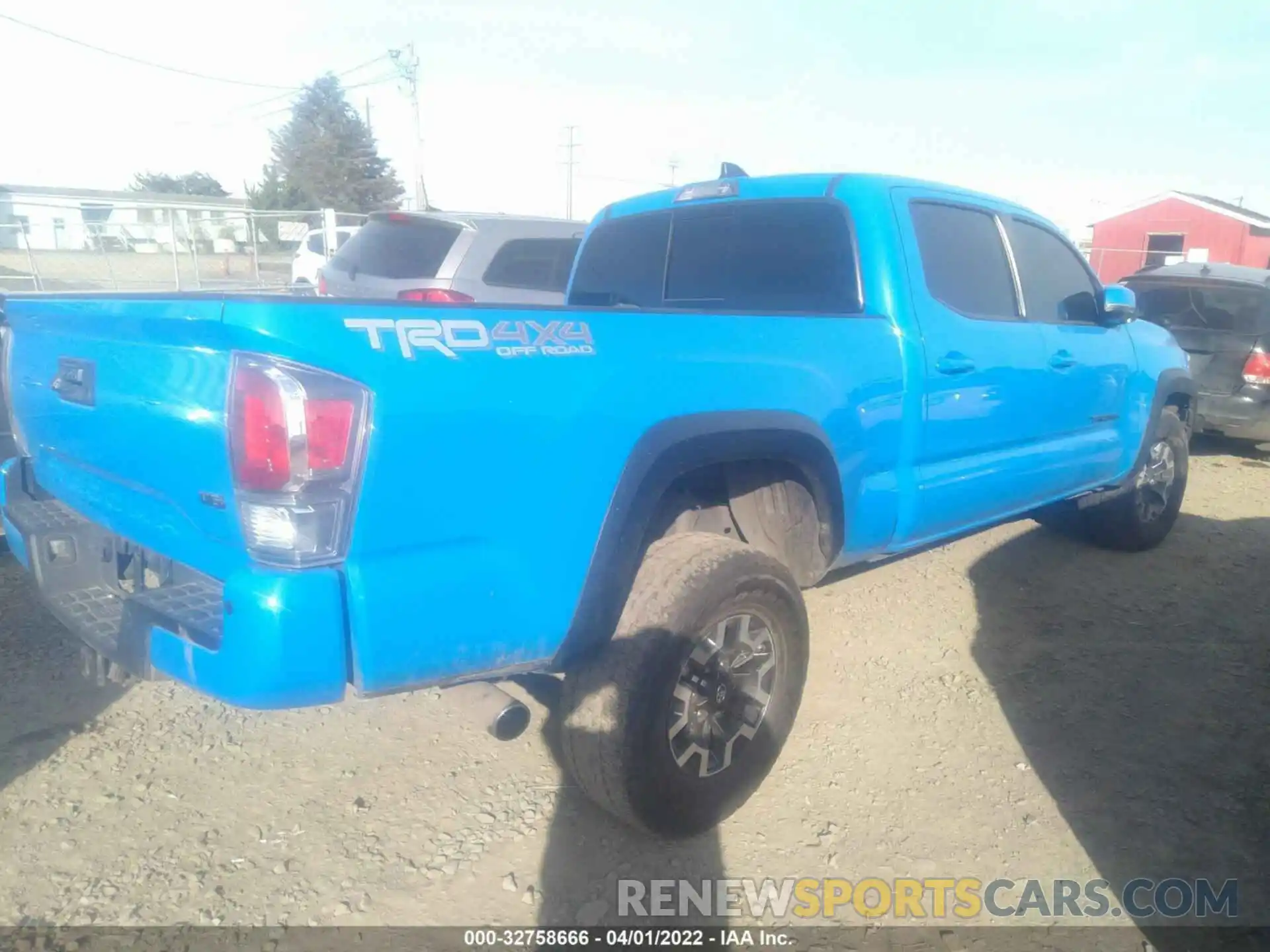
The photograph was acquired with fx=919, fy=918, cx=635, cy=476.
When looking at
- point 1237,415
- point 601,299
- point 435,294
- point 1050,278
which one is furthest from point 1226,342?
point 435,294

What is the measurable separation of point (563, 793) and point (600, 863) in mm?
359

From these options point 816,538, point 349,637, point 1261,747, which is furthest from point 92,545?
point 1261,747

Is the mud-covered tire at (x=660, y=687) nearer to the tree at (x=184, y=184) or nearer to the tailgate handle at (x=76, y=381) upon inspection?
the tailgate handle at (x=76, y=381)

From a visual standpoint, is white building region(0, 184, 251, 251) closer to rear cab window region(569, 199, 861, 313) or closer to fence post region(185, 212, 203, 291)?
fence post region(185, 212, 203, 291)

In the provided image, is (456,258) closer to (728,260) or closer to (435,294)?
(435,294)

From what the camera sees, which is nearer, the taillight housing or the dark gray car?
the taillight housing

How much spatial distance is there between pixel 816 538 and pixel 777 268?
1094 mm

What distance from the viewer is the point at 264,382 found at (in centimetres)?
184

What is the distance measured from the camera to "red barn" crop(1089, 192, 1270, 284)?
28.8 metres

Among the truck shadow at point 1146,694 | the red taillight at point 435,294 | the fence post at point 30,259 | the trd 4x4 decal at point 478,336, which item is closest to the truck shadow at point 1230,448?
the truck shadow at point 1146,694

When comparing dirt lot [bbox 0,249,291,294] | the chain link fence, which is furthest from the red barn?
dirt lot [bbox 0,249,291,294]

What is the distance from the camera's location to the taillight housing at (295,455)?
184 cm

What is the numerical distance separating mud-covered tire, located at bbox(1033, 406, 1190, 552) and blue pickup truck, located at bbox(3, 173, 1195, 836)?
1648 millimetres

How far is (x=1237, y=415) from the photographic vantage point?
767 cm
